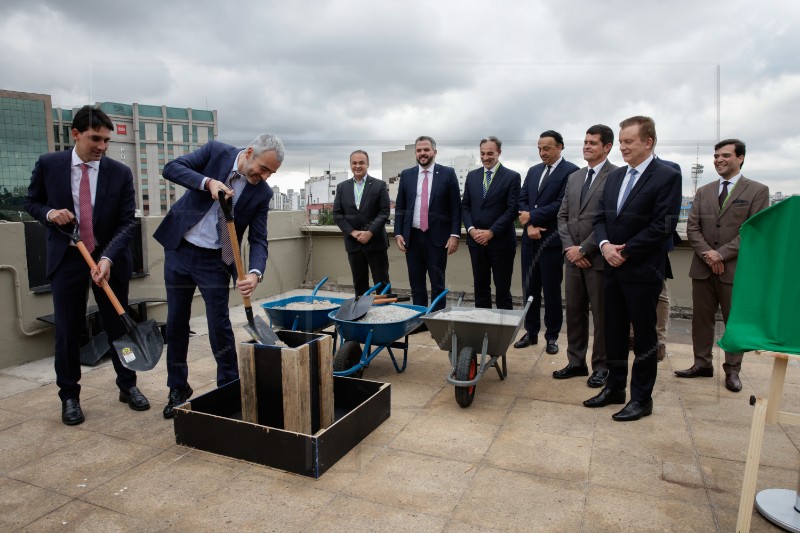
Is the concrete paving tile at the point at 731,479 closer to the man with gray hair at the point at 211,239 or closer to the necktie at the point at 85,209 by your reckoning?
the man with gray hair at the point at 211,239

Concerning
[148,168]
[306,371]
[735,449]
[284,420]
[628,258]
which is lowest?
[735,449]

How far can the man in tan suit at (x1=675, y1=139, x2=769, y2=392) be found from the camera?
12.5 ft

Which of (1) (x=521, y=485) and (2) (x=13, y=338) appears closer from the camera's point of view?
(1) (x=521, y=485)

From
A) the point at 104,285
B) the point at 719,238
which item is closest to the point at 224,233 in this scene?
the point at 104,285

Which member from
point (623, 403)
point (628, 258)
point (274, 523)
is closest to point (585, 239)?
point (628, 258)

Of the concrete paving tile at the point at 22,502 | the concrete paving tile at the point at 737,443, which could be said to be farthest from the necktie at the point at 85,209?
the concrete paving tile at the point at 737,443

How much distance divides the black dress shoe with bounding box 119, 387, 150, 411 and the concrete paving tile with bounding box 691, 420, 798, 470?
3269 millimetres

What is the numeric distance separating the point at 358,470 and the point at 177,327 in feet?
4.95

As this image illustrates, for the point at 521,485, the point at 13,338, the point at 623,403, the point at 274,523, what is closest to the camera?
the point at 274,523

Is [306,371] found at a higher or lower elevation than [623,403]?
higher

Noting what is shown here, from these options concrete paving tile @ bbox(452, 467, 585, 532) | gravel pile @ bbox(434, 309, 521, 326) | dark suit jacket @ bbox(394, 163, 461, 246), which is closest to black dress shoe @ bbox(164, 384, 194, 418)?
gravel pile @ bbox(434, 309, 521, 326)

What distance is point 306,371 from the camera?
8.85 ft

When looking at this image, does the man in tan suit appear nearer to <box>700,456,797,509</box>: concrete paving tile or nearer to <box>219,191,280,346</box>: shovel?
<box>700,456,797,509</box>: concrete paving tile

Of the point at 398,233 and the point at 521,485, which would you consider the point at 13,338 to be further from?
the point at 521,485
